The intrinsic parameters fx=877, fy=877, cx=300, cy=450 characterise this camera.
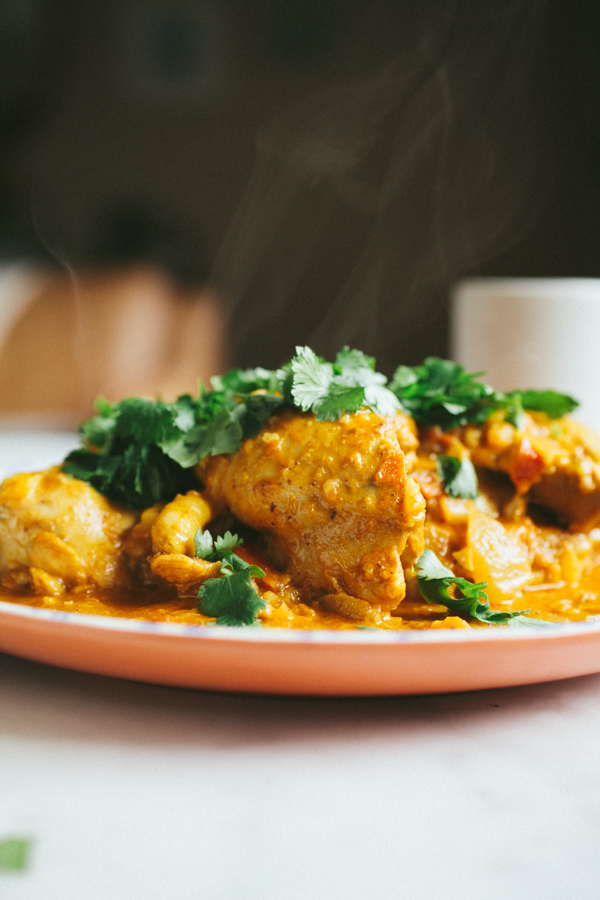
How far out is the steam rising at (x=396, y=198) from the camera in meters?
6.63

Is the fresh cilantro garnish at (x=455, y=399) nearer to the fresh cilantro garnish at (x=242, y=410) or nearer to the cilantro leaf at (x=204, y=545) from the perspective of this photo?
→ the fresh cilantro garnish at (x=242, y=410)

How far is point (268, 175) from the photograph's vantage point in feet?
25.3

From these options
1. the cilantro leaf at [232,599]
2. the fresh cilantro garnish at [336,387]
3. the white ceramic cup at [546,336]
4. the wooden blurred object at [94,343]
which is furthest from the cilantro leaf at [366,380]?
the wooden blurred object at [94,343]

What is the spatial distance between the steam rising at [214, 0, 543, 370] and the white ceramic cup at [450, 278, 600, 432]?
11.3ft

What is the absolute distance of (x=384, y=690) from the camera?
42.7 inches

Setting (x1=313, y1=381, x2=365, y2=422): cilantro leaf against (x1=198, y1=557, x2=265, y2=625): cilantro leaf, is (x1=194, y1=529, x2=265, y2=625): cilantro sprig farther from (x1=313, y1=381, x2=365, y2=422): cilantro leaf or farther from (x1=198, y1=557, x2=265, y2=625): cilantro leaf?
(x1=313, y1=381, x2=365, y2=422): cilantro leaf

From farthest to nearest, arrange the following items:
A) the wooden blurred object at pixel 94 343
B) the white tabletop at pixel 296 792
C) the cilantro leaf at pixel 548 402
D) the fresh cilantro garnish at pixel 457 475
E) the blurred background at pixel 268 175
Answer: the blurred background at pixel 268 175, the wooden blurred object at pixel 94 343, the cilantro leaf at pixel 548 402, the fresh cilantro garnish at pixel 457 475, the white tabletop at pixel 296 792

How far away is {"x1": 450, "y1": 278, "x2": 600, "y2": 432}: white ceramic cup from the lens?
3188 millimetres

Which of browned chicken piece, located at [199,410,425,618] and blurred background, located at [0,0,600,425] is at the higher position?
blurred background, located at [0,0,600,425]

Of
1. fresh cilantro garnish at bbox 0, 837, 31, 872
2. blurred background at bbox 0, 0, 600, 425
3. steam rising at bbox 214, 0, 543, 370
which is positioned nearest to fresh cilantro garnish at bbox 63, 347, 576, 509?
fresh cilantro garnish at bbox 0, 837, 31, 872

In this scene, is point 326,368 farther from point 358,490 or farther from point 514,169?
point 514,169

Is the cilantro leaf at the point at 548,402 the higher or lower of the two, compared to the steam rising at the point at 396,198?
lower

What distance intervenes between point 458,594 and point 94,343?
17.4 ft

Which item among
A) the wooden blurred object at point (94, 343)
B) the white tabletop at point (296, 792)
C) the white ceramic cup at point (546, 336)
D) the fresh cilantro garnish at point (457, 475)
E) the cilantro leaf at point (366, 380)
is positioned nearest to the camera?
the white tabletop at point (296, 792)
